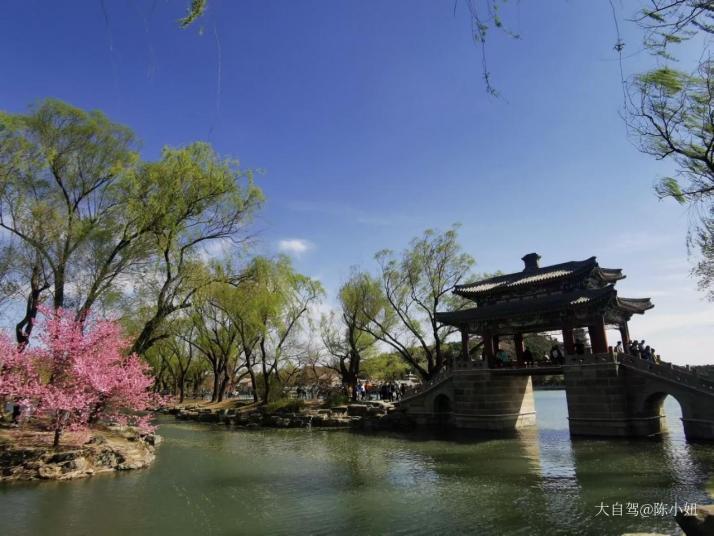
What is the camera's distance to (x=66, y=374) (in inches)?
500

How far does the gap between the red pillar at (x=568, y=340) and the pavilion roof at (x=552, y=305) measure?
36.6 inches

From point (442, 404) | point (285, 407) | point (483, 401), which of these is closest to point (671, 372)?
point (483, 401)

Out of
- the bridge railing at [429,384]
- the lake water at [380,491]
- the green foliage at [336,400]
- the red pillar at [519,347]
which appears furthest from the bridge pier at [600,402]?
the green foliage at [336,400]

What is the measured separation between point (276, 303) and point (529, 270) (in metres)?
15.6

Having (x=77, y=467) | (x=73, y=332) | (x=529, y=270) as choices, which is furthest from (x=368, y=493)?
(x=529, y=270)

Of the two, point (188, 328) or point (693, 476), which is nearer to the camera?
point (693, 476)

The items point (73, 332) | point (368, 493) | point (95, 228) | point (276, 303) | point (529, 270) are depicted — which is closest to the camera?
point (368, 493)

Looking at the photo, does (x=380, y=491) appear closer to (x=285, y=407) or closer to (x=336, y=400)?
(x=285, y=407)

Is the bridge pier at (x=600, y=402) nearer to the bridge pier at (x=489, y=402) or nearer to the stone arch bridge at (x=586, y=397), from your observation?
the stone arch bridge at (x=586, y=397)

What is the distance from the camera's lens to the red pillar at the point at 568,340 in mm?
21094

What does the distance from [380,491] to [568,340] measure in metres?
14.1

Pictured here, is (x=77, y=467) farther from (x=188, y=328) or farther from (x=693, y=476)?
(x=188, y=328)

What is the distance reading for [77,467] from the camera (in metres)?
12.2

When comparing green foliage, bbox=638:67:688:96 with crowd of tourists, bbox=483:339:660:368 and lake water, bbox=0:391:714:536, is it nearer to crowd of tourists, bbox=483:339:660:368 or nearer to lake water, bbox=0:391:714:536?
lake water, bbox=0:391:714:536
